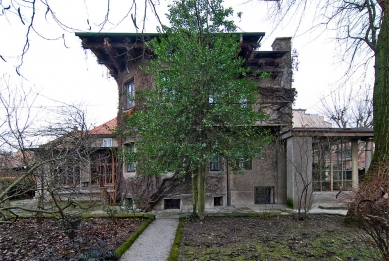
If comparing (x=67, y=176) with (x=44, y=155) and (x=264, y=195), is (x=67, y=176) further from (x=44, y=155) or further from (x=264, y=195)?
(x=264, y=195)

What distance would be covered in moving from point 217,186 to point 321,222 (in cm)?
447

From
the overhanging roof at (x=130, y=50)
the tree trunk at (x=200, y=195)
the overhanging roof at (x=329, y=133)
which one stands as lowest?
the tree trunk at (x=200, y=195)

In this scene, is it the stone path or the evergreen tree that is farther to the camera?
the evergreen tree

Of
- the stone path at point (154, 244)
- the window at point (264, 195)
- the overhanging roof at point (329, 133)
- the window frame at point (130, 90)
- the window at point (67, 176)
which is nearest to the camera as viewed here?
the stone path at point (154, 244)

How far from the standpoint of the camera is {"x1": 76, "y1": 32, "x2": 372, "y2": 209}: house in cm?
1081

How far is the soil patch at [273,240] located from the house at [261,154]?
2.72 meters

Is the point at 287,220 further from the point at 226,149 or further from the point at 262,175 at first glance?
the point at 262,175

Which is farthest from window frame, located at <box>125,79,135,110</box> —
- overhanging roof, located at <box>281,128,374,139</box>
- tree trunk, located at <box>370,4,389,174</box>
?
tree trunk, located at <box>370,4,389,174</box>

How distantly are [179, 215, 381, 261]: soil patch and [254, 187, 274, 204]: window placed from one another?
349 cm

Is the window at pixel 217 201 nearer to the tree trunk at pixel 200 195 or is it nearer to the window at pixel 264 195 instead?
the window at pixel 264 195

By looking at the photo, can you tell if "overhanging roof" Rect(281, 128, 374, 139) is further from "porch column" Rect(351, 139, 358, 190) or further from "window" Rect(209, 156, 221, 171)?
"window" Rect(209, 156, 221, 171)

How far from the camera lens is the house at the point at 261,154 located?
10.8 metres

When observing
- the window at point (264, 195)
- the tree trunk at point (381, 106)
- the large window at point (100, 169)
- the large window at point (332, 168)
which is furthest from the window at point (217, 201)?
the tree trunk at point (381, 106)

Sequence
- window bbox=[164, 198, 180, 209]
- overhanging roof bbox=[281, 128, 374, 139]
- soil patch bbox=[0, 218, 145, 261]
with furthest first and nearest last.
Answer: window bbox=[164, 198, 180, 209] < overhanging roof bbox=[281, 128, 374, 139] < soil patch bbox=[0, 218, 145, 261]
